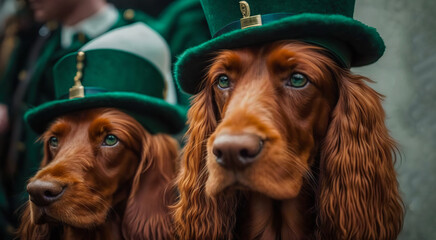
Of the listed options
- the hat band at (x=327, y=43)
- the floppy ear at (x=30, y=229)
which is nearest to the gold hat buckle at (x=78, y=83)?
the floppy ear at (x=30, y=229)

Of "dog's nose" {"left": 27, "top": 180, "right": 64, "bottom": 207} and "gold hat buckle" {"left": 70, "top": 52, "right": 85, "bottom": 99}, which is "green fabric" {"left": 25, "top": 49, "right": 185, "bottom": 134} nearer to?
"gold hat buckle" {"left": 70, "top": 52, "right": 85, "bottom": 99}

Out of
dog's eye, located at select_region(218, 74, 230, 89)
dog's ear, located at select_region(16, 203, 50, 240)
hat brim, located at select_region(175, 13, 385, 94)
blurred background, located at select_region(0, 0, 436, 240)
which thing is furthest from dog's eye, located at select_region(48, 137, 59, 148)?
blurred background, located at select_region(0, 0, 436, 240)

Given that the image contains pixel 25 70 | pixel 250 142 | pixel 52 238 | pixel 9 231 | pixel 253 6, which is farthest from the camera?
pixel 25 70

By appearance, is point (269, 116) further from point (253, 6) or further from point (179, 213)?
point (179, 213)

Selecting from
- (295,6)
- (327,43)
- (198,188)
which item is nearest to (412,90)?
(327,43)

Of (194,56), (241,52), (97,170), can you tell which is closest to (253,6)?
(241,52)

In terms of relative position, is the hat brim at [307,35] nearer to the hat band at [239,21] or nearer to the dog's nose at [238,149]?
the hat band at [239,21]

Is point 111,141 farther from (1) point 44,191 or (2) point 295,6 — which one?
(2) point 295,6
